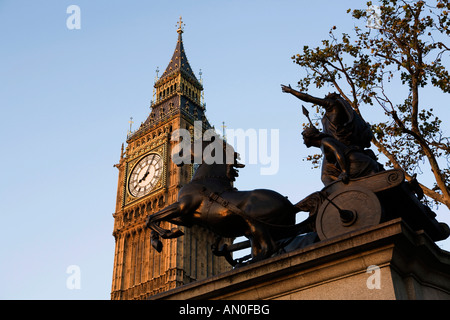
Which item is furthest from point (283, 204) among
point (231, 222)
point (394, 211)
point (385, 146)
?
point (385, 146)

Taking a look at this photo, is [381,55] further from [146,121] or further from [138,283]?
[146,121]

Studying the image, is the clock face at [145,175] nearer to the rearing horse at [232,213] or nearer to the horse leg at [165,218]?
the horse leg at [165,218]

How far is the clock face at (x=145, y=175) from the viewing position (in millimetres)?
51312

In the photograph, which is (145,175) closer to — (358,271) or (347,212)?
(347,212)

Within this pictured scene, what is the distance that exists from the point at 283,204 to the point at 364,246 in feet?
6.18

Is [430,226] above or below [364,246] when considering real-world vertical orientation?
above

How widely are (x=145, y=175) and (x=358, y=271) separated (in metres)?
48.0

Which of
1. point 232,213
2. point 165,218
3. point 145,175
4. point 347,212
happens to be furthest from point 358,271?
point 145,175

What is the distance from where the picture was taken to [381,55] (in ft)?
44.8

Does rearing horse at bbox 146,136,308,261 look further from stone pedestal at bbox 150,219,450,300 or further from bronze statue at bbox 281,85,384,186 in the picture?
stone pedestal at bbox 150,219,450,300

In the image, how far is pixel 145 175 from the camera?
→ 2068 inches

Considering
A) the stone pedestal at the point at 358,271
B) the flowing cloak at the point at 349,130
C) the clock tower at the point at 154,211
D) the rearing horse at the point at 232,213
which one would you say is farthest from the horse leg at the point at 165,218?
the clock tower at the point at 154,211

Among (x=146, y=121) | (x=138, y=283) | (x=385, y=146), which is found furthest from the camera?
(x=146, y=121)

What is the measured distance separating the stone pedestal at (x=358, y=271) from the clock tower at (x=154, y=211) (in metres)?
39.6
